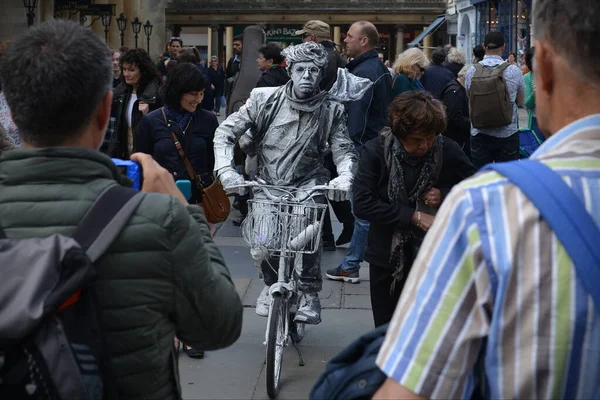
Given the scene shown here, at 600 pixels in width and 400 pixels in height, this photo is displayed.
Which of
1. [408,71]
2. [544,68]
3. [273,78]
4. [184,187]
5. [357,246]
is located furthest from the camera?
[408,71]

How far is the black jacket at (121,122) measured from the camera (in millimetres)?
7820

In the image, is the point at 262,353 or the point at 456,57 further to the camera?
the point at 456,57

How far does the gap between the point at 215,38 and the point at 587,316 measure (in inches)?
2694

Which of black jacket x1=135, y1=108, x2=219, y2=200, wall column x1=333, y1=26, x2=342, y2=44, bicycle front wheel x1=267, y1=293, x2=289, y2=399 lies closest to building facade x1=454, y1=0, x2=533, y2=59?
black jacket x1=135, y1=108, x2=219, y2=200

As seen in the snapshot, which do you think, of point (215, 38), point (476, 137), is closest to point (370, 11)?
point (215, 38)

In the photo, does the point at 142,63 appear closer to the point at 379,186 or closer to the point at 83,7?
the point at 379,186

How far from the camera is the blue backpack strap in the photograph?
147 cm

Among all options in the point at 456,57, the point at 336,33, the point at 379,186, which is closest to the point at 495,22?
the point at 456,57

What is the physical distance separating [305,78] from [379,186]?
1020 millimetres

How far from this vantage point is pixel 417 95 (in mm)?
4789

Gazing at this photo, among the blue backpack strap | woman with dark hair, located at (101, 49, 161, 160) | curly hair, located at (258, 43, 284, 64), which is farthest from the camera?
curly hair, located at (258, 43, 284, 64)

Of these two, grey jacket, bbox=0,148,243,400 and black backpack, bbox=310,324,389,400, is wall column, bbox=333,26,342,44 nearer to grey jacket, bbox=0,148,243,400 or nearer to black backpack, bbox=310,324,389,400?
grey jacket, bbox=0,148,243,400

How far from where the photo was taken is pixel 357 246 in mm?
7828

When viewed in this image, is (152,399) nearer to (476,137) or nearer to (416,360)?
(416,360)
